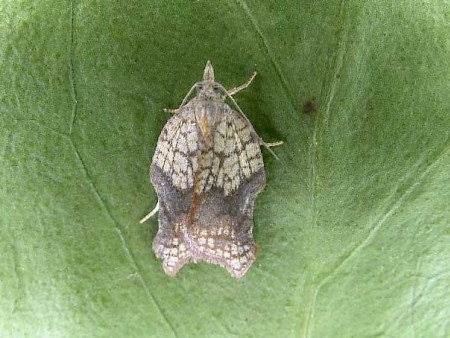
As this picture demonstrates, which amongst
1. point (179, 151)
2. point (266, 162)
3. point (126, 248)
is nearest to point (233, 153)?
point (266, 162)

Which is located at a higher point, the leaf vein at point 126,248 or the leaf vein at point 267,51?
the leaf vein at point 267,51

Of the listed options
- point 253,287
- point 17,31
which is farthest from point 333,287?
point 17,31

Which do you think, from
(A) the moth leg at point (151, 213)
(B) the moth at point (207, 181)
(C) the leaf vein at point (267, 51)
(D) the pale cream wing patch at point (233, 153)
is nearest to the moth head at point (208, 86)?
(B) the moth at point (207, 181)

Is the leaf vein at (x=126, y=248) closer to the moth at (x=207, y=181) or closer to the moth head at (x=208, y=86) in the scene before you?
the moth at (x=207, y=181)

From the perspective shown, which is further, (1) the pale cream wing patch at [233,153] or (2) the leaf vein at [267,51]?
(1) the pale cream wing patch at [233,153]

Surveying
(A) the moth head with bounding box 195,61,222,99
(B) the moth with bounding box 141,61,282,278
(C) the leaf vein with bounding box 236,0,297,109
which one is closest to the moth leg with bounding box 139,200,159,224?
(B) the moth with bounding box 141,61,282,278

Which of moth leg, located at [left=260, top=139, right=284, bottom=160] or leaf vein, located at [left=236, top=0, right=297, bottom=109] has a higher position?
leaf vein, located at [left=236, top=0, right=297, bottom=109]

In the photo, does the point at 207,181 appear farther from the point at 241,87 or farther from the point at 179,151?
the point at 241,87

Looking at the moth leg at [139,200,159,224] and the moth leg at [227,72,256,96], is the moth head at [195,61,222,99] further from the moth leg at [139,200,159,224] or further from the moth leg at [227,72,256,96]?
the moth leg at [139,200,159,224]
